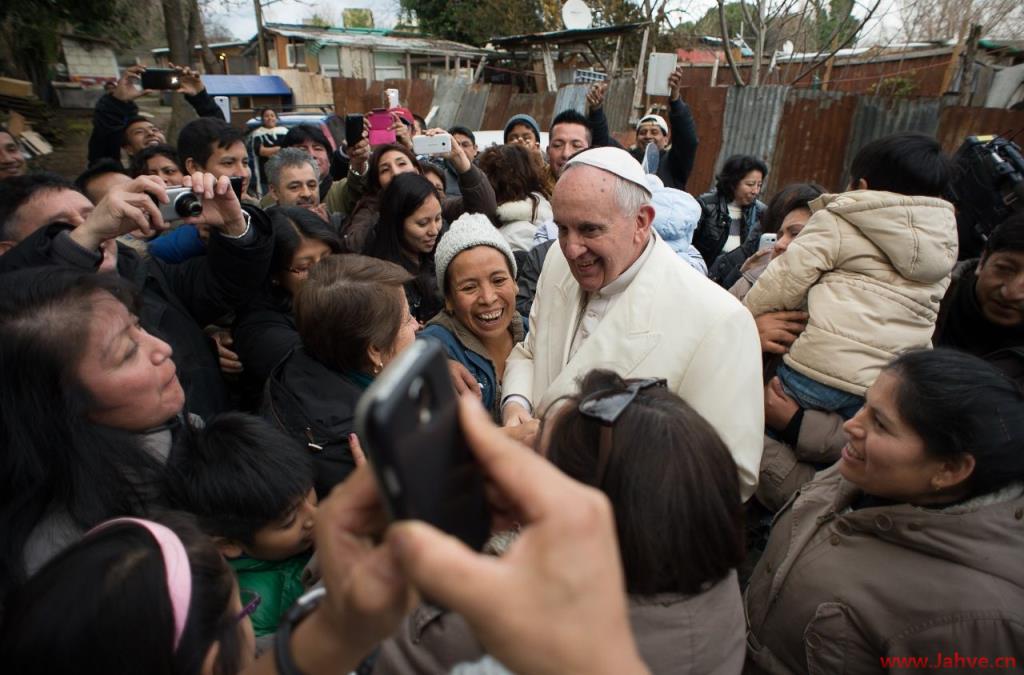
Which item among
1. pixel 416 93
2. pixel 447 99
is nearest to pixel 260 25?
pixel 416 93

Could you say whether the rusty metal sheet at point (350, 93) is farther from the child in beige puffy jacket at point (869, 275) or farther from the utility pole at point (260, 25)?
the child in beige puffy jacket at point (869, 275)

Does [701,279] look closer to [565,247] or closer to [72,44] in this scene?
[565,247]

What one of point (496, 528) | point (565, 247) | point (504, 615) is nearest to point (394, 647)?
point (496, 528)

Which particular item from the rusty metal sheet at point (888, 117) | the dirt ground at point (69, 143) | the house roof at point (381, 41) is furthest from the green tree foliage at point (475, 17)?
the rusty metal sheet at point (888, 117)

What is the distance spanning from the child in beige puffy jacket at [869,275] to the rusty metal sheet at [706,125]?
25.5ft

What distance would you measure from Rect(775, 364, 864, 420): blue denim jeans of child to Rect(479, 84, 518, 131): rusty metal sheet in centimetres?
1473

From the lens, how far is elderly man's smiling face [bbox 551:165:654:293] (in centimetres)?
205

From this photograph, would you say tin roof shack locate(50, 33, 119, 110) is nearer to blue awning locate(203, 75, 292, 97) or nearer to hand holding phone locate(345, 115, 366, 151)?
blue awning locate(203, 75, 292, 97)

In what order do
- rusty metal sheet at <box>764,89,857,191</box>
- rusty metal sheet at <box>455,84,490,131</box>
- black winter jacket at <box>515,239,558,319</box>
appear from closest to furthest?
black winter jacket at <box>515,239,558,319</box>
rusty metal sheet at <box>764,89,857,191</box>
rusty metal sheet at <box>455,84,490,131</box>

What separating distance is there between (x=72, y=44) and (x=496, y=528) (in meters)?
34.2

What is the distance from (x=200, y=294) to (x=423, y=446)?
2331mm

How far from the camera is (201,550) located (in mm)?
1104

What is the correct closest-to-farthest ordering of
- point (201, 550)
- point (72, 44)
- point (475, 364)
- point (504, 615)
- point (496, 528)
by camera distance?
1. point (504, 615)
2. point (496, 528)
3. point (201, 550)
4. point (475, 364)
5. point (72, 44)

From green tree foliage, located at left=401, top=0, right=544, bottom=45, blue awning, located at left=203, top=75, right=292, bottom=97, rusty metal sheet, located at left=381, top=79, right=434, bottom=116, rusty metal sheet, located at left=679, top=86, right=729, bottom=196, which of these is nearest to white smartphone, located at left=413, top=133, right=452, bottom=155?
rusty metal sheet, located at left=679, top=86, right=729, bottom=196
